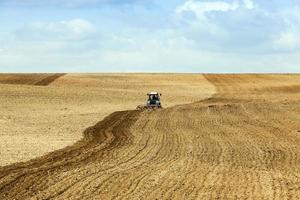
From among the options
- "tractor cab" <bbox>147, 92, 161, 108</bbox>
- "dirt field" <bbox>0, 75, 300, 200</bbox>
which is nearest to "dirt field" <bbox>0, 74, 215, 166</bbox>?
"dirt field" <bbox>0, 75, 300, 200</bbox>

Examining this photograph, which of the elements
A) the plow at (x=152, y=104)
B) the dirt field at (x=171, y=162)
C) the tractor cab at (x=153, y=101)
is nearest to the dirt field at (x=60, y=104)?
the dirt field at (x=171, y=162)

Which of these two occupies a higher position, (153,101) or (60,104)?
(153,101)

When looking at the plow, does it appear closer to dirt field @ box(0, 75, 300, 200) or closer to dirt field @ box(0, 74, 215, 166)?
dirt field @ box(0, 74, 215, 166)

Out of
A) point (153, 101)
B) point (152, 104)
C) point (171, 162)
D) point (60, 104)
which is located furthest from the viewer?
point (60, 104)

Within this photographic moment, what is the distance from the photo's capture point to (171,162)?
25.2 m

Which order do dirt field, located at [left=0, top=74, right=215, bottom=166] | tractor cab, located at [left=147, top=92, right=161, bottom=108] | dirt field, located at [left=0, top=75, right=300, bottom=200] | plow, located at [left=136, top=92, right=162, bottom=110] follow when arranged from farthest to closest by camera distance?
1. tractor cab, located at [left=147, top=92, right=161, bottom=108]
2. plow, located at [left=136, top=92, right=162, bottom=110]
3. dirt field, located at [left=0, top=74, right=215, bottom=166]
4. dirt field, located at [left=0, top=75, right=300, bottom=200]

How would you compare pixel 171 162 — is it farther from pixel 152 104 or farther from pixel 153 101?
pixel 153 101

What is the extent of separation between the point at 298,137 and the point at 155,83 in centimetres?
7533

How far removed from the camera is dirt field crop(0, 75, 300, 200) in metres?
18.8

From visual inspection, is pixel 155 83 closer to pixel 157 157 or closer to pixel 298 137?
pixel 298 137

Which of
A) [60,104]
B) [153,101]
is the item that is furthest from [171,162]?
[60,104]

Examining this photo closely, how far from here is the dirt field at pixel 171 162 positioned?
1884 cm

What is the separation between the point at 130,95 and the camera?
84.2 m

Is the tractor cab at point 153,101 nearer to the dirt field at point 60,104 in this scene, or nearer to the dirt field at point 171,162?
the dirt field at point 60,104
